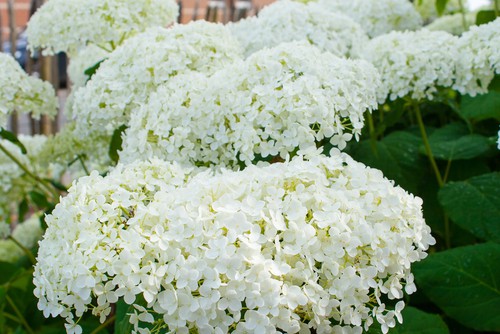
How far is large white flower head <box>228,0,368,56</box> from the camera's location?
5.78ft

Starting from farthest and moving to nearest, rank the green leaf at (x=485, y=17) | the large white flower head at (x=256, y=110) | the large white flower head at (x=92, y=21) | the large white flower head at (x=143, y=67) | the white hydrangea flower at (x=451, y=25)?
the white hydrangea flower at (x=451, y=25) < the green leaf at (x=485, y=17) < the large white flower head at (x=92, y=21) < the large white flower head at (x=143, y=67) < the large white flower head at (x=256, y=110)

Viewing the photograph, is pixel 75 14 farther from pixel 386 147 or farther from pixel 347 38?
pixel 386 147

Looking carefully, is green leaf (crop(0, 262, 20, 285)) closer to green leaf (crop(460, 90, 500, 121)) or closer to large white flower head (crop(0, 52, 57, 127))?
large white flower head (crop(0, 52, 57, 127))

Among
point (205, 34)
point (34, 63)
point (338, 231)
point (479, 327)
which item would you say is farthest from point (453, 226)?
point (34, 63)

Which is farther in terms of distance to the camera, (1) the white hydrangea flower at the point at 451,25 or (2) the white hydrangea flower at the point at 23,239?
(2) the white hydrangea flower at the point at 23,239

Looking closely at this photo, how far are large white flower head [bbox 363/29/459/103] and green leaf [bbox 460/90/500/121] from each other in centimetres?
28

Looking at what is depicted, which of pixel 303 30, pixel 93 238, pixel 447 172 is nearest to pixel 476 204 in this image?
pixel 447 172

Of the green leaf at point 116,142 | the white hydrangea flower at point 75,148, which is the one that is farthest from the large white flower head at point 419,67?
the white hydrangea flower at point 75,148

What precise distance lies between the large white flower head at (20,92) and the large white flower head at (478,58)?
1063mm

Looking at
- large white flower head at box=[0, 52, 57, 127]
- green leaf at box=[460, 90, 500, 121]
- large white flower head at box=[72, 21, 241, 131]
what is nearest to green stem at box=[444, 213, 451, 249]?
green leaf at box=[460, 90, 500, 121]

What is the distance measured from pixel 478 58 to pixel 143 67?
2.47 ft

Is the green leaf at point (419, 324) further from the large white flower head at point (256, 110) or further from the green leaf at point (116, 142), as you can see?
the green leaf at point (116, 142)

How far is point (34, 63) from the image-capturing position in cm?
458

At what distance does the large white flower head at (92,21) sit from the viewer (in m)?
1.73
